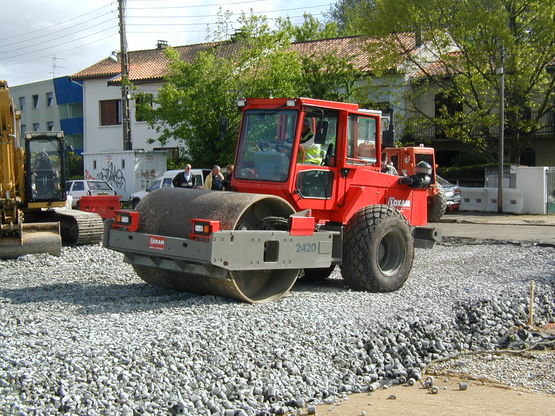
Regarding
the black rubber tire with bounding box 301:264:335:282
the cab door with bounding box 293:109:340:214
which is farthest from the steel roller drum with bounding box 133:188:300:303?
the black rubber tire with bounding box 301:264:335:282

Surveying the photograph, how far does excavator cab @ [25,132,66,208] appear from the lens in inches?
617

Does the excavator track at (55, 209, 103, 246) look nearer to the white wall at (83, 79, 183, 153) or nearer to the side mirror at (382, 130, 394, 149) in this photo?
the side mirror at (382, 130, 394, 149)

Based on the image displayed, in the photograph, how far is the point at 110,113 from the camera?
4722cm

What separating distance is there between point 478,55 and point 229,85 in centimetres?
1021

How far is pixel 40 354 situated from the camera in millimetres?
6559

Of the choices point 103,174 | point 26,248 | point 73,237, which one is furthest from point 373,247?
point 103,174

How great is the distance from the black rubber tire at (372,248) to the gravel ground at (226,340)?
11.4 inches

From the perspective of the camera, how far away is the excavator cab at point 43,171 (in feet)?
51.4

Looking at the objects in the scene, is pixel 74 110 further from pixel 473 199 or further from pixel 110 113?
pixel 473 199

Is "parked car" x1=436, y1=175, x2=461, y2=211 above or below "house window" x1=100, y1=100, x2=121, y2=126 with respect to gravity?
below

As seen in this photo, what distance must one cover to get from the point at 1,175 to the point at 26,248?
1.49 m

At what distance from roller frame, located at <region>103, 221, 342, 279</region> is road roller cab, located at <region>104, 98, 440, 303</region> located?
1 centimetres

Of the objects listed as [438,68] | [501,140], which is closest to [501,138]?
[501,140]

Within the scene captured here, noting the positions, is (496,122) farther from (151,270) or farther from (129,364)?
(129,364)
